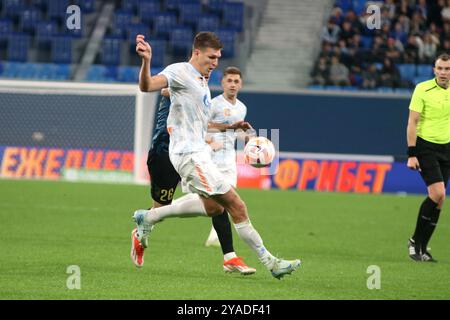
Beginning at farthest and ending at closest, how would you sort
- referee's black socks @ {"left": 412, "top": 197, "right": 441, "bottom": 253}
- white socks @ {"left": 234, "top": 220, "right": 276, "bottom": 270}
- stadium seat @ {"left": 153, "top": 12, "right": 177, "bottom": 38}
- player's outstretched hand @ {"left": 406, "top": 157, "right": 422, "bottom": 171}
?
stadium seat @ {"left": 153, "top": 12, "right": 177, "bottom": 38}
referee's black socks @ {"left": 412, "top": 197, "right": 441, "bottom": 253}
player's outstretched hand @ {"left": 406, "top": 157, "right": 422, "bottom": 171}
white socks @ {"left": 234, "top": 220, "right": 276, "bottom": 270}

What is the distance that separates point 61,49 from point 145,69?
760 inches

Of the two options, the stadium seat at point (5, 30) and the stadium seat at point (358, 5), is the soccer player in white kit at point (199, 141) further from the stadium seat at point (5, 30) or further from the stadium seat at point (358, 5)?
the stadium seat at point (5, 30)

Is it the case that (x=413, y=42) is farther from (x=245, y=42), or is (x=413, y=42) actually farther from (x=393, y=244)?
(x=393, y=244)

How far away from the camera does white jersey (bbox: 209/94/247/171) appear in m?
11.3


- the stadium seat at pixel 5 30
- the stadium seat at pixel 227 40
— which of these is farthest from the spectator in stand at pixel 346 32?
the stadium seat at pixel 5 30

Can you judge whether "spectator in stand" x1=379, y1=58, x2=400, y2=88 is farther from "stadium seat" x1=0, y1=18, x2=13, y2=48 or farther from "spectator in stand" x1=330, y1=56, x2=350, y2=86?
"stadium seat" x1=0, y1=18, x2=13, y2=48

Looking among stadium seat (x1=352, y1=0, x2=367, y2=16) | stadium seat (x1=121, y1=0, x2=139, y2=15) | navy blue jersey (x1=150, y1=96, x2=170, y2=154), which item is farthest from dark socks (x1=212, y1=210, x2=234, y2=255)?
stadium seat (x1=121, y1=0, x2=139, y2=15)

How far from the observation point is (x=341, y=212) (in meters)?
17.1

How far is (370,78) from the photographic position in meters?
24.1

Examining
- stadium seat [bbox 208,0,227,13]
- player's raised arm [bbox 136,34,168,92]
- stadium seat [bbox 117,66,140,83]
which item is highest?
player's raised arm [bbox 136,34,168,92]

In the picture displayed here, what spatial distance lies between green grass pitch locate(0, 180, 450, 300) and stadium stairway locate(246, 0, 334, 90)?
7.26 m

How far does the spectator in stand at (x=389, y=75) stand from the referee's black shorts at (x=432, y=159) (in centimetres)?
1303

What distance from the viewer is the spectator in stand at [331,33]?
25594 millimetres
